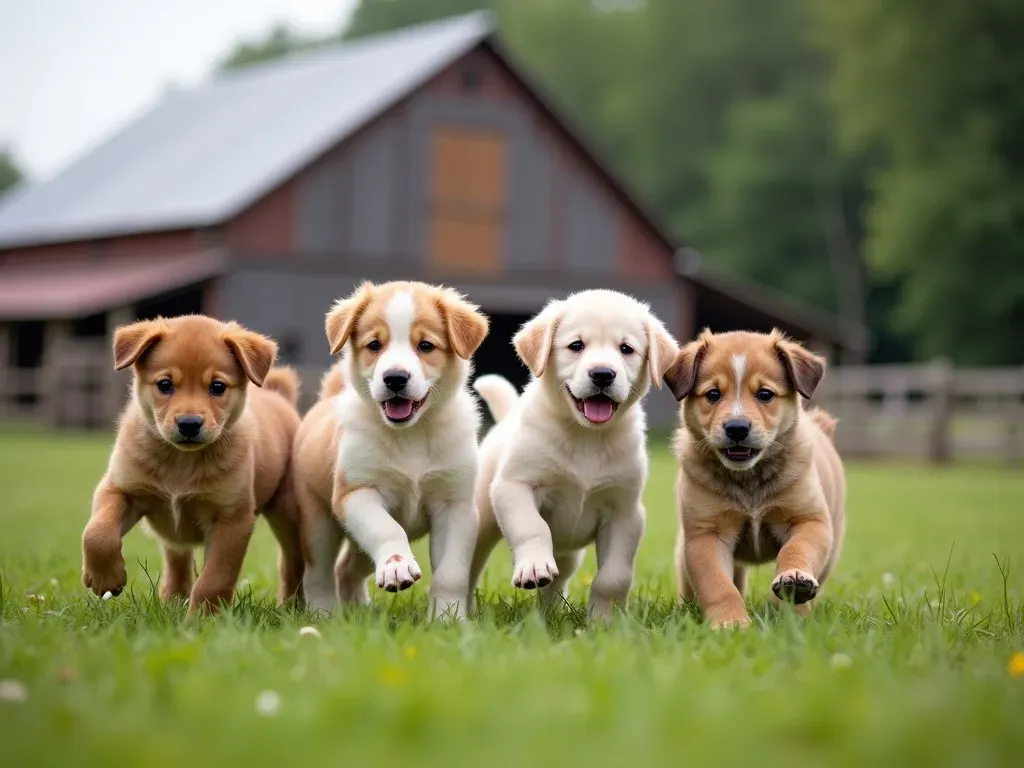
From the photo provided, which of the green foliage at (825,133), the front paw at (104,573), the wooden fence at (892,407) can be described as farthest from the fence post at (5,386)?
the front paw at (104,573)

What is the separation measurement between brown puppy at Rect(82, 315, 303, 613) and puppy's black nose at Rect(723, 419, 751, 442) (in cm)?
194

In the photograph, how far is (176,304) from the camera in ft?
99.3

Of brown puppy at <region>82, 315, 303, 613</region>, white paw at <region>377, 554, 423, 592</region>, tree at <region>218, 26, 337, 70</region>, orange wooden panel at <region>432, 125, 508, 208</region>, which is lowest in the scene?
white paw at <region>377, 554, 423, 592</region>

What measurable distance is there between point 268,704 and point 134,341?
8.81 ft

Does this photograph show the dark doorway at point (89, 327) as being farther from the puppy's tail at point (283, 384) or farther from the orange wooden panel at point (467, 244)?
the puppy's tail at point (283, 384)

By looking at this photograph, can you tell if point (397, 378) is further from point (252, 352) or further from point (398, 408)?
point (252, 352)

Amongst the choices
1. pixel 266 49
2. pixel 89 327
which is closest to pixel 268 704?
pixel 89 327

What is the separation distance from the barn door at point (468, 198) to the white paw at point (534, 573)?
2538 centimetres

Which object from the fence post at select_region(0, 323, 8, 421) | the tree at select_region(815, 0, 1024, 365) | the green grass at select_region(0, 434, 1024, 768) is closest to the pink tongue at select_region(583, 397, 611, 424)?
the green grass at select_region(0, 434, 1024, 768)

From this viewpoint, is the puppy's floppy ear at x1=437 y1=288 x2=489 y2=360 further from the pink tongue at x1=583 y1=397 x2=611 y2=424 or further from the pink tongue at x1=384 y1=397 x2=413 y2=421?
the pink tongue at x1=583 y1=397 x2=611 y2=424

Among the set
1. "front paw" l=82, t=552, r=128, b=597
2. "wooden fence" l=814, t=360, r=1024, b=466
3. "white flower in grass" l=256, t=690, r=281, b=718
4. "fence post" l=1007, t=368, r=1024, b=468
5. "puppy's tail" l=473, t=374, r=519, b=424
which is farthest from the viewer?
"wooden fence" l=814, t=360, r=1024, b=466

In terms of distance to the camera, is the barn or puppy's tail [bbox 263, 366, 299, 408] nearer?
puppy's tail [bbox 263, 366, 299, 408]

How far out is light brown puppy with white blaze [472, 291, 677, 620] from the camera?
5.91 metres

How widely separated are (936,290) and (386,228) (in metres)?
20.8
